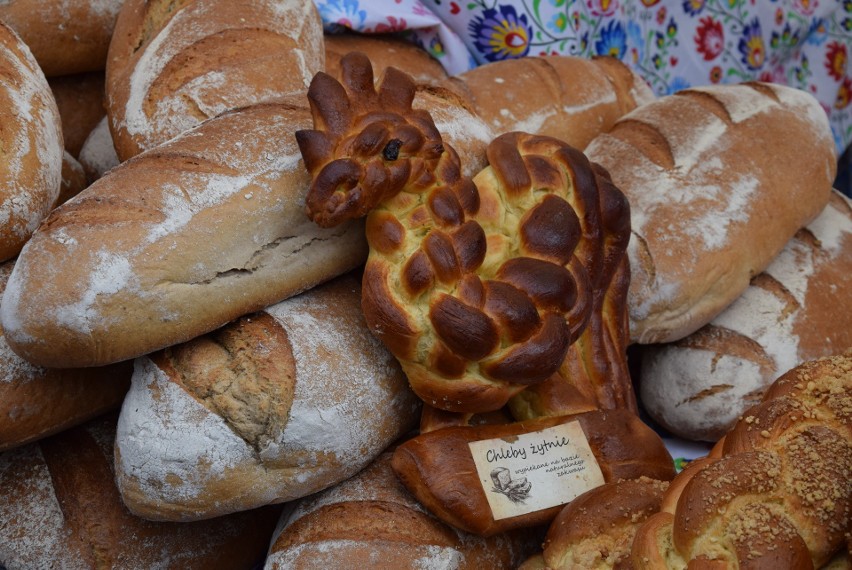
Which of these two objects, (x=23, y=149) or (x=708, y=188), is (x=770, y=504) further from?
(x=23, y=149)

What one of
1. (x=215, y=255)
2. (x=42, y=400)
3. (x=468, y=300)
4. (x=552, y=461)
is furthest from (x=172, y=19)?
(x=552, y=461)

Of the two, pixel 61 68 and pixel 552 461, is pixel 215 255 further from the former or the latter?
pixel 61 68

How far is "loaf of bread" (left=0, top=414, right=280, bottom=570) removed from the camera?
4.66ft

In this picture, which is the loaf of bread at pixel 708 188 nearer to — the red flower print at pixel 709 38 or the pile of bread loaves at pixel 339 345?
the pile of bread loaves at pixel 339 345

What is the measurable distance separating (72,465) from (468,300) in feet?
2.75

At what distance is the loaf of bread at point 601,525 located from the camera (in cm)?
113

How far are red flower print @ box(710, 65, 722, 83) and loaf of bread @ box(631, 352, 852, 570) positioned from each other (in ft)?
5.38

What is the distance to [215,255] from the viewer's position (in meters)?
1.28

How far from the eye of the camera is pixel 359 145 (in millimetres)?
1214

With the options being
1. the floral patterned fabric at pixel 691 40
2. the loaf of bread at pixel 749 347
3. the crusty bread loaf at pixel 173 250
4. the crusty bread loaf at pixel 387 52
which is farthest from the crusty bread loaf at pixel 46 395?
the floral patterned fabric at pixel 691 40

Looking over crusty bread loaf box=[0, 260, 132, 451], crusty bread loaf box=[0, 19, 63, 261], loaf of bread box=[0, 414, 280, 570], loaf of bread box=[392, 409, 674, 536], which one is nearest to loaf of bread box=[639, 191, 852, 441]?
loaf of bread box=[392, 409, 674, 536]

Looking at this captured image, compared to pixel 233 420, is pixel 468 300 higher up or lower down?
higher up

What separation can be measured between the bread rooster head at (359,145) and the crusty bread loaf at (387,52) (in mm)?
747

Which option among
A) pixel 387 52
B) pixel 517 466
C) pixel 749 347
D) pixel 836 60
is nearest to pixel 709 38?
pixel 836 60
